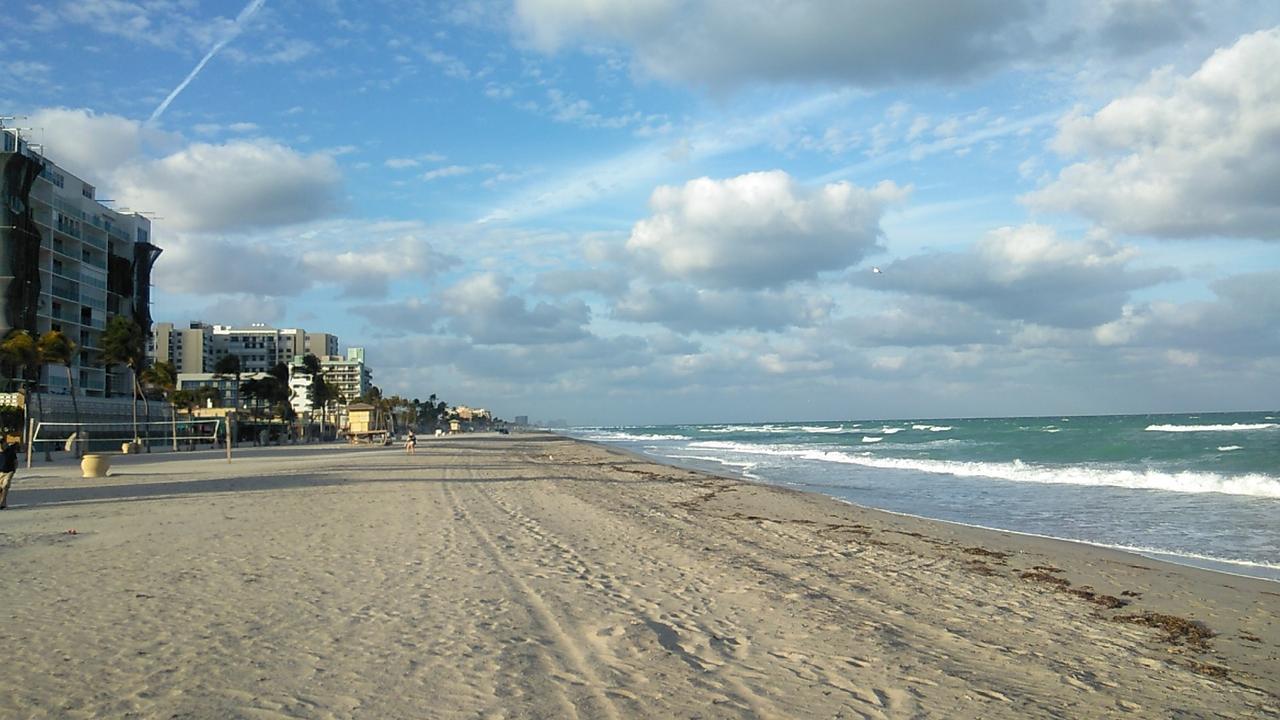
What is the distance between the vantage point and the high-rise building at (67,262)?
54906 mm

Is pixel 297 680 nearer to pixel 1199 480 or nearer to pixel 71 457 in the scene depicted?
pixel 1199 480

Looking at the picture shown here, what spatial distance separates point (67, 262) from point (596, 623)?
71.9 metres

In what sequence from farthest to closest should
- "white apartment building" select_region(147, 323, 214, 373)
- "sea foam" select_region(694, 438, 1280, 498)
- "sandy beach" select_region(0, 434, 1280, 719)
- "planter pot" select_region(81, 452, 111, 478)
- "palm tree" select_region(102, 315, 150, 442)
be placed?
"white apartment building" select_region(147, 323, 214, 373) < "palm tree" select_region(102, 315, 150, 442) < "sea foam" select_region(694, 438, 1280, 498) < "planter pot" select_region(81, 452, 111, 478) < "sandy beach" select_region(0, 434, 1280, 719)

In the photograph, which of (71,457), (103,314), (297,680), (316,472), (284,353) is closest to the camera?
(297,680)

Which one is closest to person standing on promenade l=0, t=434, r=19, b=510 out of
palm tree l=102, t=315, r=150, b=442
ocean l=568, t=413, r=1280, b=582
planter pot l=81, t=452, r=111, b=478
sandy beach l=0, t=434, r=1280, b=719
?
sandy beach l=0, t=434, r=1280, b=719

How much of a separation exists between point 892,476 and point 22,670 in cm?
2670

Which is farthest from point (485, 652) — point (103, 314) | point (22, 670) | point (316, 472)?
point (103, 314)

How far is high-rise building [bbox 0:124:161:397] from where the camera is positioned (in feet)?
180

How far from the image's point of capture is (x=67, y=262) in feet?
207

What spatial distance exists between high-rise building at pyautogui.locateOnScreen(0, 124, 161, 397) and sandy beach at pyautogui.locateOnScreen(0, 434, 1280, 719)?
53693 millimetres

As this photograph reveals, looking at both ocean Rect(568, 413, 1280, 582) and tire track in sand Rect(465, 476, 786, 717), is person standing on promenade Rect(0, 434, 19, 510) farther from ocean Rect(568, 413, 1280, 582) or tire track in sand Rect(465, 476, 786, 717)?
ocean Rect(568, 413, 1280, 582)

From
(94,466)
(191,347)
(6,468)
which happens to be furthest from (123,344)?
(191,347)

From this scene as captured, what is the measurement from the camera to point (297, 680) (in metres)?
4.91

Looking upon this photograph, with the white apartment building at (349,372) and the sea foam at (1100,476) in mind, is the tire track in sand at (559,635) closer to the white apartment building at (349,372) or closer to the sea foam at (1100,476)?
the sea foam at (1100,476)
